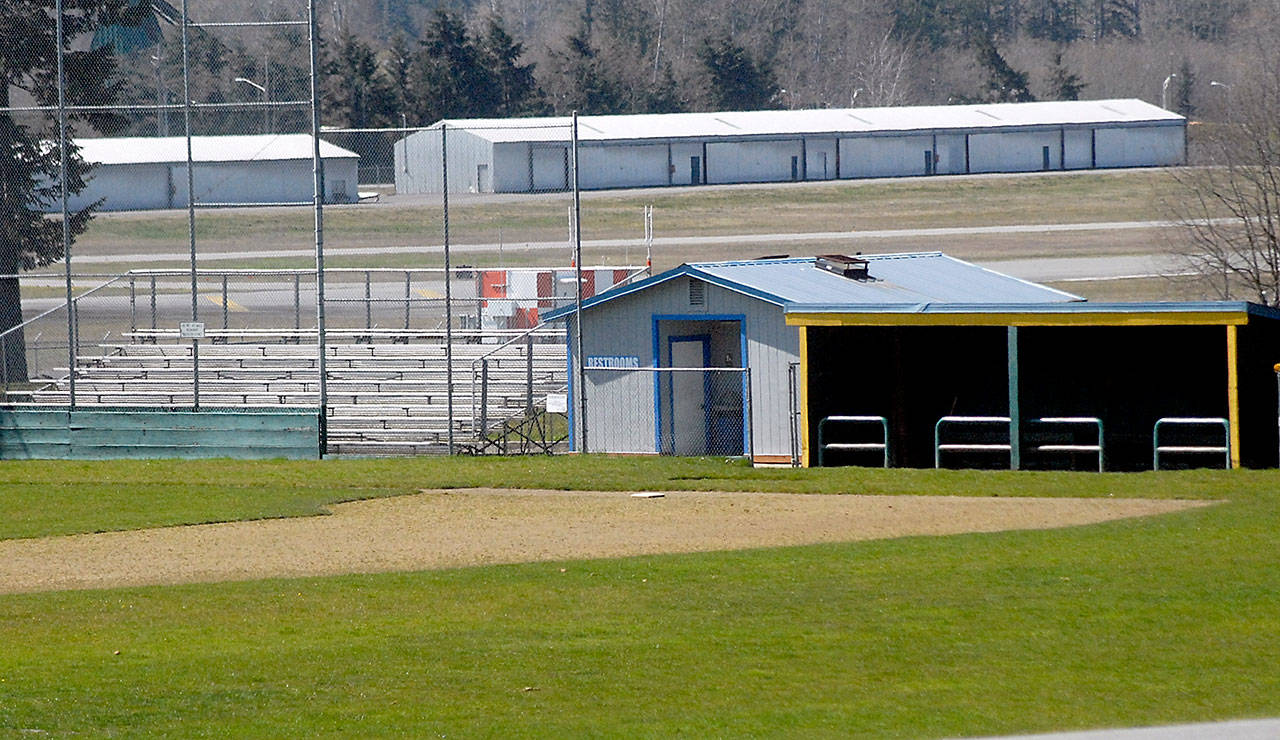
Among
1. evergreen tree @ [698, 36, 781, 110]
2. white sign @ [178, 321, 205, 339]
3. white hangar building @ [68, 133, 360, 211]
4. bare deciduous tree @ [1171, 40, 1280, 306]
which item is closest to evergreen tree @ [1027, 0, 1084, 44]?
evergreen tree @ [698, 36, 781, 110]

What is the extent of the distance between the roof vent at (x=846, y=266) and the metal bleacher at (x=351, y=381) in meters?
4.76

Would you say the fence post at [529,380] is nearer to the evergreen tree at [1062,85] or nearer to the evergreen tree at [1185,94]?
the evergreen tree at [1062,85]

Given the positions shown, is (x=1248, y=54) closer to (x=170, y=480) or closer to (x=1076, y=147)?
(x=1076, y=147)

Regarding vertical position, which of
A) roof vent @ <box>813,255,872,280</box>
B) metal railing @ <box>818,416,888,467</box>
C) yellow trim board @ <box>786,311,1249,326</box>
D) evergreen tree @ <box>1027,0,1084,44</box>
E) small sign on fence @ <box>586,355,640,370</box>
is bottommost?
metal railing @ <box>818,416,888,467</box>

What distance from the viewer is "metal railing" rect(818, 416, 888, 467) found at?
22125 millimetres

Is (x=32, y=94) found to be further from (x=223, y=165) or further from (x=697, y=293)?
(x=697, y=293)

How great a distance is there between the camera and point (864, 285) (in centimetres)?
2647

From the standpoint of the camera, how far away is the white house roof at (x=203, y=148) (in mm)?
27234

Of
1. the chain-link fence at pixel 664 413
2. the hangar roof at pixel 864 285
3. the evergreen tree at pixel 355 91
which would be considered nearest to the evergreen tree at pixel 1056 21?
the evergreen tree at pixel 355 91

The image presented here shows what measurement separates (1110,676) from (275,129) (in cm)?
1977

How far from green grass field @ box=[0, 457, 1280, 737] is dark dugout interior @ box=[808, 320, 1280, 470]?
23.0 feet

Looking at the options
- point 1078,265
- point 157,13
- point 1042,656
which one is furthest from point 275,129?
point 1078,265

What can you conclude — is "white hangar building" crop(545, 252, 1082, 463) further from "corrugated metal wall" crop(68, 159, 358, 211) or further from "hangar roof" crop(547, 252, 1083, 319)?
"corrugated metal wall" crop(68, 159, 358, 211)

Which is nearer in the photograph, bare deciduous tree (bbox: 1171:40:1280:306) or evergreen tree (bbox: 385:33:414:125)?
bare deciduous tree (bbox: 1171:40:1280:306)
